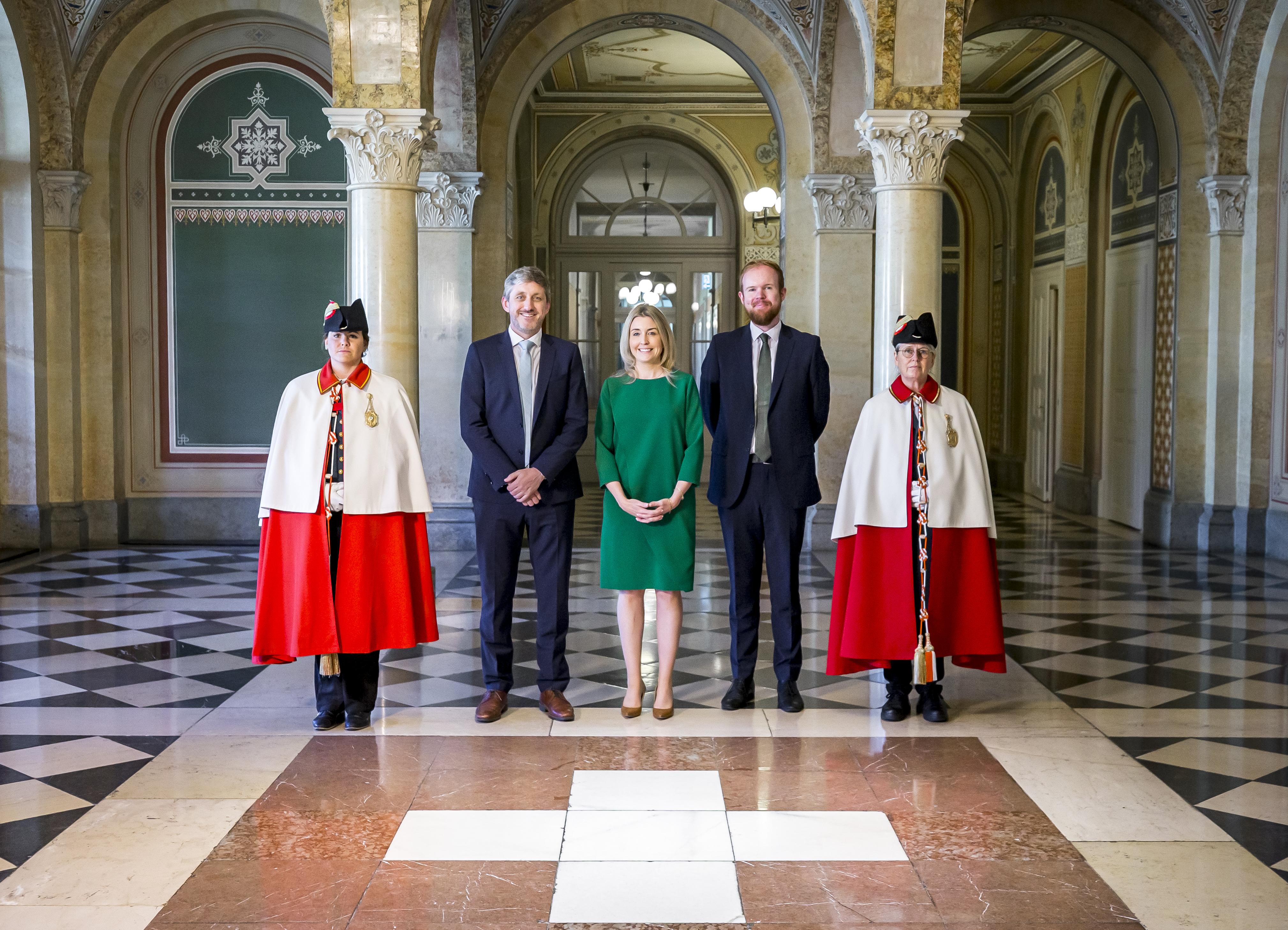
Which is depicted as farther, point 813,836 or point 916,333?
point 916,333

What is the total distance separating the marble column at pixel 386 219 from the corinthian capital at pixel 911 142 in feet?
7.87

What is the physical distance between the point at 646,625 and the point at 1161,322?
6209 millimetres

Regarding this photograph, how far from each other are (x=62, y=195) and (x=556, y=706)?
7030 millimetres

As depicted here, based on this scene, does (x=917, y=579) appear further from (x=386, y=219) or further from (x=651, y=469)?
(x=386, y=219)

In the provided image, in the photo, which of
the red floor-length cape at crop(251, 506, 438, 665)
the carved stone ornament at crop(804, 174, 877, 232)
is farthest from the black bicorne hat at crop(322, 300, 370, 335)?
the carved stone ornament at crop(804, 174, 877, 232)

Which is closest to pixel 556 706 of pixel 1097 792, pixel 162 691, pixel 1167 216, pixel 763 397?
pixel 763 397

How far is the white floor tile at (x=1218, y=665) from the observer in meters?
5.40

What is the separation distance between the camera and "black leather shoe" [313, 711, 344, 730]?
4363 mm

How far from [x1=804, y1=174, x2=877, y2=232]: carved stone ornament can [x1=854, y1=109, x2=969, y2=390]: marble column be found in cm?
343

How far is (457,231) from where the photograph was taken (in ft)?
32.6

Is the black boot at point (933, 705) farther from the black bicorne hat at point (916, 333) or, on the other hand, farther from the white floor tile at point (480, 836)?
the white floor tile at point (480, 836)

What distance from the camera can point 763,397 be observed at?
14.9 ft

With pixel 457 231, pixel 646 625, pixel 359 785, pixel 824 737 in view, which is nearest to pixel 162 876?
pixel 359 785

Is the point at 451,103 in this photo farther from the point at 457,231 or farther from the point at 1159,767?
the point at 1159,767
